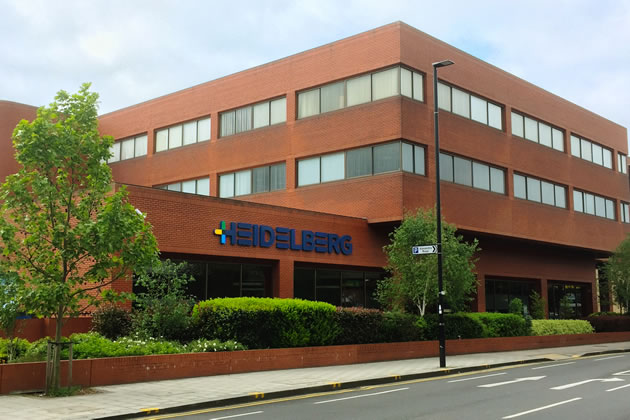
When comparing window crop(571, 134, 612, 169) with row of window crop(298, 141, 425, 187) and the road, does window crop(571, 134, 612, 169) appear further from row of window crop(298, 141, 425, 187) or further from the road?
the road

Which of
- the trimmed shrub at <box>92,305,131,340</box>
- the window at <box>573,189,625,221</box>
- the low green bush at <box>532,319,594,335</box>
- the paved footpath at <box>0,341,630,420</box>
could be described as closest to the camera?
the paved footpath at <box>0,341,630,420</box>

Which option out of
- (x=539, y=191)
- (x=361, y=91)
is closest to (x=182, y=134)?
(x=361, y=91)

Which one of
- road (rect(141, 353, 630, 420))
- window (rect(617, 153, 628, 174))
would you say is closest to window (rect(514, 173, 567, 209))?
window (rect(617, 153, 628, 174))

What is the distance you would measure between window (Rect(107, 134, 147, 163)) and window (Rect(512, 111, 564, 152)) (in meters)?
22.3

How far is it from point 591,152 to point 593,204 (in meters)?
3.56

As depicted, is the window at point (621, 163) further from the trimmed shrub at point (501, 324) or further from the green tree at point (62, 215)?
the green tree at point (62, 215)

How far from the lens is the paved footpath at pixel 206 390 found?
12508 millimetres

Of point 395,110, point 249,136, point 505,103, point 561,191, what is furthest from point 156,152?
point 561,191

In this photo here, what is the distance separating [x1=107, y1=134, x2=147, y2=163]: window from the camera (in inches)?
1675

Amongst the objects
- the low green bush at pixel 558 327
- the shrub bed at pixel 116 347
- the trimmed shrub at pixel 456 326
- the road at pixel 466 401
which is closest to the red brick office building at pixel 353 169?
the low green bush at pixel 558 327

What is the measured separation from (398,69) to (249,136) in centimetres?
939

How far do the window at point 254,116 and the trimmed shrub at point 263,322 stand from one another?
15596 mm

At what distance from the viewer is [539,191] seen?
40250mm

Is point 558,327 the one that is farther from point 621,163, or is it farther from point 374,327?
point 621,163
